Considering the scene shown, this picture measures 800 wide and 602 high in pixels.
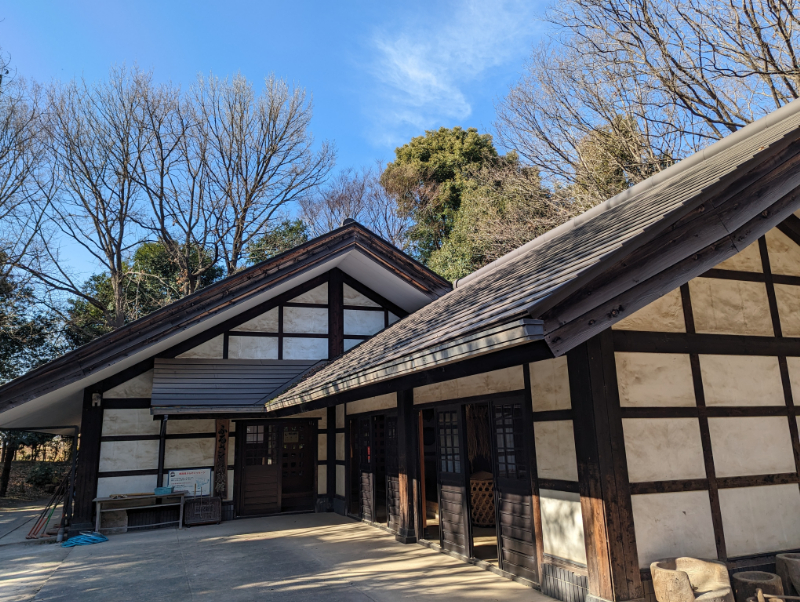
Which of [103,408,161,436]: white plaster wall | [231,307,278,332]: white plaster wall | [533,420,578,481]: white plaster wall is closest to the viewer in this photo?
[533,420,578,481]: white plaster wall

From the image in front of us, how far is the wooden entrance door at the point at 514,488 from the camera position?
488cm

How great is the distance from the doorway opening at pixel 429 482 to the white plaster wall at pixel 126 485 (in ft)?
16.3

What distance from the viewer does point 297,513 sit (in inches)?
403

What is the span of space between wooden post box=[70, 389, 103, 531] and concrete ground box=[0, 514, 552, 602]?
2.05ft

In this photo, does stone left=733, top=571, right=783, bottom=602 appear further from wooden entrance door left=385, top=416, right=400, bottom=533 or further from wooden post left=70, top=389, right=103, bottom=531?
wooden post left=70, top=389, right=103, bottom=531

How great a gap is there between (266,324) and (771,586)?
8911 mm

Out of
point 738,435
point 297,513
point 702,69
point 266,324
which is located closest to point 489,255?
point 702,69

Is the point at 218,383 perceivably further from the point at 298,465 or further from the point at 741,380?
the point at 741,380

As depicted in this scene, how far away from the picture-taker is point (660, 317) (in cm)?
449

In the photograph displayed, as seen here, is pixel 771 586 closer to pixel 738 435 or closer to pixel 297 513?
pixel 738 435

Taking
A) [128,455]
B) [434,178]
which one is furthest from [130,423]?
[434,178]

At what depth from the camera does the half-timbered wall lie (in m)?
4.11

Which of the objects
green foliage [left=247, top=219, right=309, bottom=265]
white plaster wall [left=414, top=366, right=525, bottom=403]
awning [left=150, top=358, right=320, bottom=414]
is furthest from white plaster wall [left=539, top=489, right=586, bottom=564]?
green foliage [left=247, top=219, right=309, bottom=265]

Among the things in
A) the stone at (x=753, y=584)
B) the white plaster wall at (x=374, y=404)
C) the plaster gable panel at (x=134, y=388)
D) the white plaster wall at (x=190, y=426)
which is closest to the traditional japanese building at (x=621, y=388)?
the white plaster wall at (x=374, y=404)
